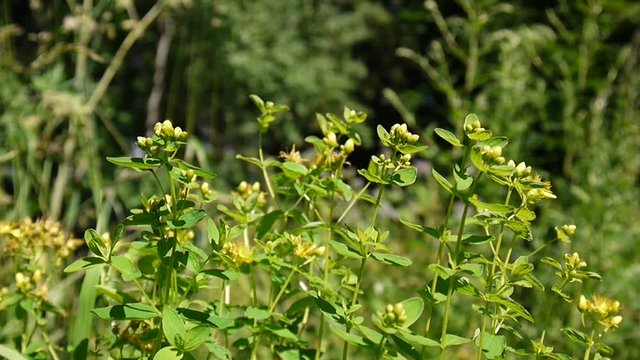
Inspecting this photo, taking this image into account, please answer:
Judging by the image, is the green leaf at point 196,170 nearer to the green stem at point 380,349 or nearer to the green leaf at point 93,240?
the green leaf at point 93,240

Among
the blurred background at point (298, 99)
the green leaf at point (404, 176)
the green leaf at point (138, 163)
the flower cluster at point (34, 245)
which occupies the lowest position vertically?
the blurred background at point (298, 99)

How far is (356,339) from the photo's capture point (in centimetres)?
59

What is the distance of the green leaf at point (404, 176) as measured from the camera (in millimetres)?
607

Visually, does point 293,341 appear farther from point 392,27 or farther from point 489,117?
point 392,27

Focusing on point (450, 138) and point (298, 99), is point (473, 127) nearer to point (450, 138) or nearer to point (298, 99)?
point (450, 138)

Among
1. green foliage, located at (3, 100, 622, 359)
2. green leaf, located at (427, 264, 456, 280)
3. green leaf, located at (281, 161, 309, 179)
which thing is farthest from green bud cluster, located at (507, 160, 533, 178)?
green leaf, located at (281, 161, 309, 179)

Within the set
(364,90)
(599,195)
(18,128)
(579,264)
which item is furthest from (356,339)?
(364,90)

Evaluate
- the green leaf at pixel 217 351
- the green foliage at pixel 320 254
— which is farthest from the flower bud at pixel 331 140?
the green leaf at pixel 217 351

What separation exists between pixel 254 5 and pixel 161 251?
370 cm

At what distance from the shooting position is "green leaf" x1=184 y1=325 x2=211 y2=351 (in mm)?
564

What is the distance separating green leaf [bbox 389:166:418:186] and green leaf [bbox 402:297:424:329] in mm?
105

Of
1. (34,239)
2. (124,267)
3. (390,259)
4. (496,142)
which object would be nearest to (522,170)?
(496,142)

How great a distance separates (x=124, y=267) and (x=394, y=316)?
0.80 feet

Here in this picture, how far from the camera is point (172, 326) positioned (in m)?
0.56
